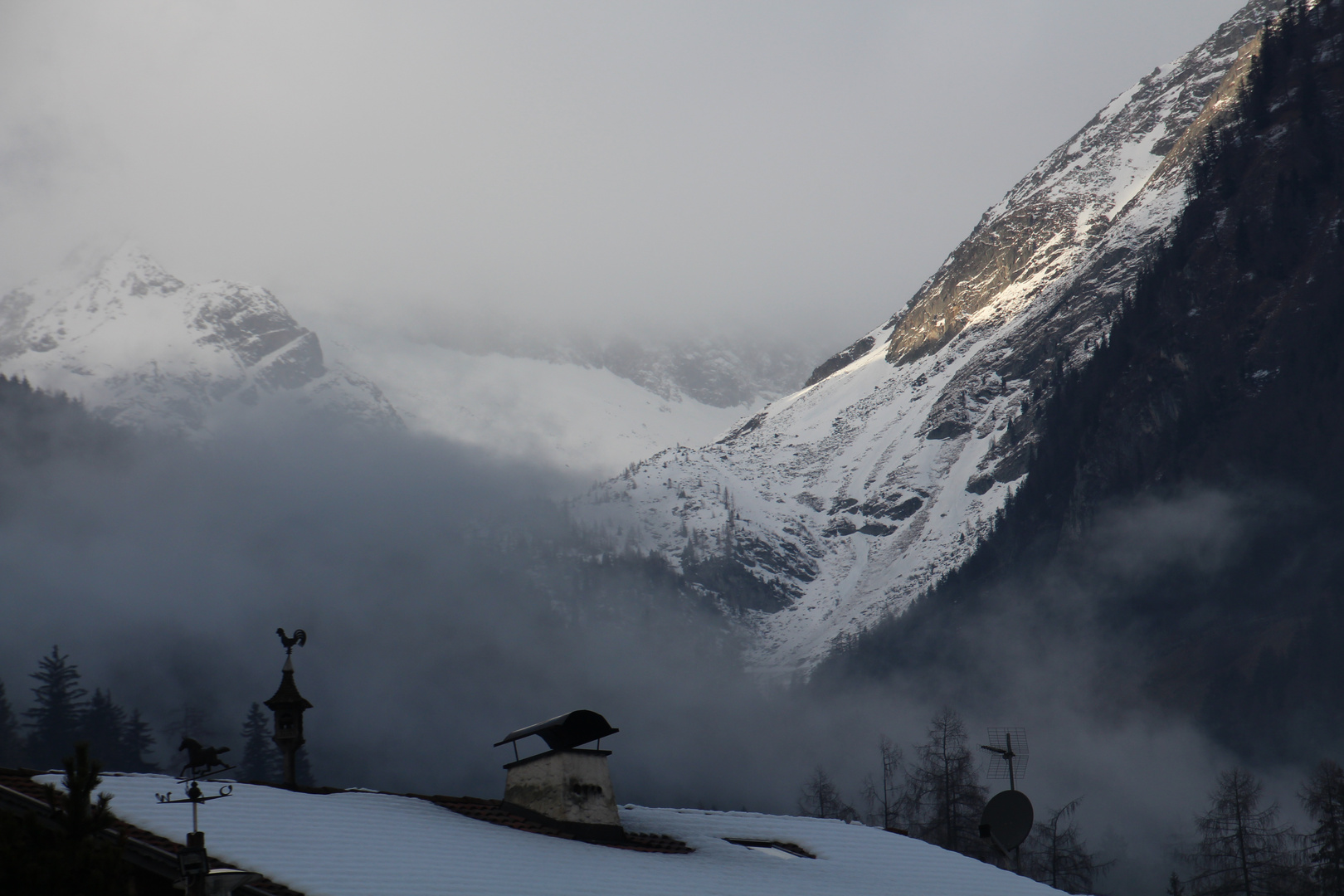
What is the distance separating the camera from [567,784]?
1219 inches

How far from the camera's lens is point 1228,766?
159 meters

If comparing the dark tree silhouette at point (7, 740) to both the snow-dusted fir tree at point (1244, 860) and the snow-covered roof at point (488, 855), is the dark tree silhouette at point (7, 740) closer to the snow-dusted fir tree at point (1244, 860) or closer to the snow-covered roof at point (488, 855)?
the snow-covered roof at point (488, 855)

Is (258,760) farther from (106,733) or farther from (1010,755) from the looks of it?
(1010,755)

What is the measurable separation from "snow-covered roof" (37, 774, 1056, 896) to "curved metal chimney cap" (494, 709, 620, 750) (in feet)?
8.62

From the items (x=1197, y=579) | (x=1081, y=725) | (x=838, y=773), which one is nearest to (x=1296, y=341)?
(x=1197, y=579)

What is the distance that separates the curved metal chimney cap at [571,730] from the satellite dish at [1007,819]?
10.9m

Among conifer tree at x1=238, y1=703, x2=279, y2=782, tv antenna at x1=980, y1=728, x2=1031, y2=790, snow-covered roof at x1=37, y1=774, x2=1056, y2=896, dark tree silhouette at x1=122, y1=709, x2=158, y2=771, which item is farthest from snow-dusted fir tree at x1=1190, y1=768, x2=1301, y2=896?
dark tree silhouette at x1=122, y1=709, x2=158, y2=771

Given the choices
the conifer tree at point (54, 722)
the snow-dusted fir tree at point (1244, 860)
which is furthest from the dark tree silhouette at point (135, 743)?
the snow-dusted fir tree at point (1244, 860)

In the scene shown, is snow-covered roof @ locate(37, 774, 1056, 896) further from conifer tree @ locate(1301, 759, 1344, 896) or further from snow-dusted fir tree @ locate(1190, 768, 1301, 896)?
snow-dusted fir tree @ locate(1190, 768, 1301, 896)

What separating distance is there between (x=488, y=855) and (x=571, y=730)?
20.5 ft

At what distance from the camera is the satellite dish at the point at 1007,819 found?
35594mm

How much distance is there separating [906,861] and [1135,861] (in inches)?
4407

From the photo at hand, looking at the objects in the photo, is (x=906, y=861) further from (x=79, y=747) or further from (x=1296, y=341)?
(x=1296, y=341)

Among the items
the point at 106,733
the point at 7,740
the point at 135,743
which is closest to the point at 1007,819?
the point at 7,740
